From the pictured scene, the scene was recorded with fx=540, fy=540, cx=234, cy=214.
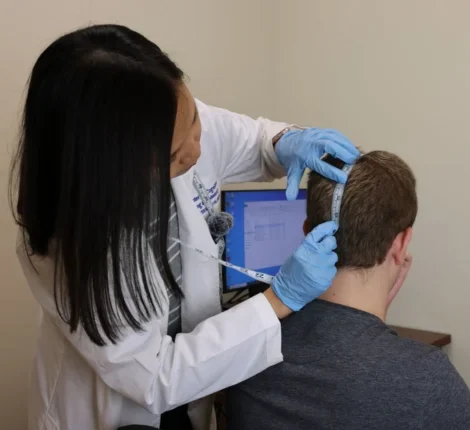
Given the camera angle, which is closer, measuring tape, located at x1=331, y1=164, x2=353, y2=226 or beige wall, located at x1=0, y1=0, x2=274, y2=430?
measuring tape, located at x1=331, y1=164, x2=353, y2=226

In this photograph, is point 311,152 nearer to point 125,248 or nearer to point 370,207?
point 370,207

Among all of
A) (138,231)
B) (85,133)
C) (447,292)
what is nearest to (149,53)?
(85,133)

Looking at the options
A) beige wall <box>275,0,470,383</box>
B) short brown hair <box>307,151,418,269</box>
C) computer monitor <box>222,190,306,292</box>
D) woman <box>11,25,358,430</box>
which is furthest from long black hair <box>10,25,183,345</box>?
beige wall <box>275,0,470,383</box>

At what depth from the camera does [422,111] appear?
194 centimetres

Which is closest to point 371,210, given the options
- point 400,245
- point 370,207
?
point 370,207

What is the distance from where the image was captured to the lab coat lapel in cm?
118

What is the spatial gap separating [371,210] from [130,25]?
3.79ft

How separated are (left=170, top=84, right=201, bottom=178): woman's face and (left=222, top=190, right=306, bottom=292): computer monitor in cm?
88

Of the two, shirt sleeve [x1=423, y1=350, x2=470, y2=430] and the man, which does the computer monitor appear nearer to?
the man

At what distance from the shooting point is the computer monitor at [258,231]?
1.95 meters

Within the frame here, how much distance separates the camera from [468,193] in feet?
6.08

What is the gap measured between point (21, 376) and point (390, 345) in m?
1.14

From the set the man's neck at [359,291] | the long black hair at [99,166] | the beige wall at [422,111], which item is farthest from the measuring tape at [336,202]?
the beige wall at [422,111]

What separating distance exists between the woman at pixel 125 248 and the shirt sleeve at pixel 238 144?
157mm
